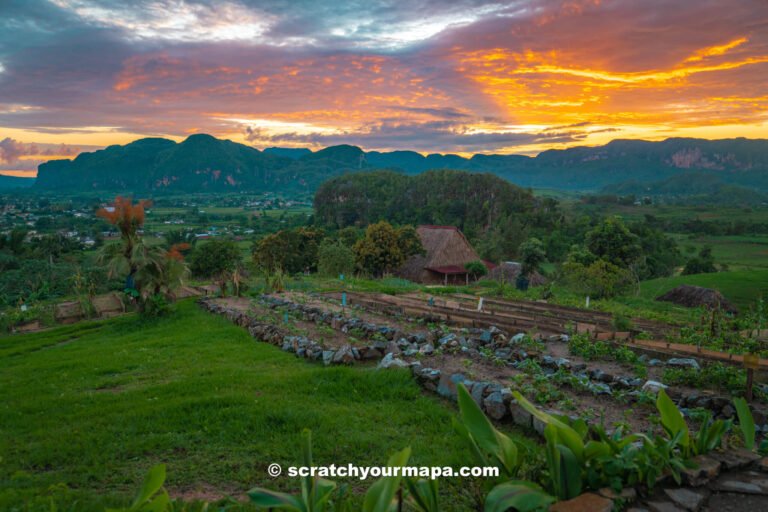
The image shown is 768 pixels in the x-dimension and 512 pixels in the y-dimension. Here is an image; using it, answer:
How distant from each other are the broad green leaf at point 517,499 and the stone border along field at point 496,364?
2461mm

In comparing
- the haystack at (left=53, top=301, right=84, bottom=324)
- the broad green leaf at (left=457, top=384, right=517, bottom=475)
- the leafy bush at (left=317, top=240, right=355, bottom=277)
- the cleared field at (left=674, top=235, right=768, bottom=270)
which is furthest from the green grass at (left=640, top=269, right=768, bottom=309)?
the haystack at (left=53, top=301, right=84, bottom=324)

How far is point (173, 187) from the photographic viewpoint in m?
195

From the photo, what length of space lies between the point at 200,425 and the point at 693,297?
67.3ft

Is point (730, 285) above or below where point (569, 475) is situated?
below

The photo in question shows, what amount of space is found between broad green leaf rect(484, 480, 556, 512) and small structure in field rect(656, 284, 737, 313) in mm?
19527

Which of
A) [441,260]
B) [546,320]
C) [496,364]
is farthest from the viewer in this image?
[441,260]

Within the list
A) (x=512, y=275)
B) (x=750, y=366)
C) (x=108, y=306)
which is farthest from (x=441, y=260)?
(x=750, y=366)

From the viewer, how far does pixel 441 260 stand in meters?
34.4

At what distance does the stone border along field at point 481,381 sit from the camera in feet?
9.58

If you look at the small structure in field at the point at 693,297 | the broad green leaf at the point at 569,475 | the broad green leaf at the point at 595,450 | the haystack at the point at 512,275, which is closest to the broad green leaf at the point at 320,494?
the broad green leaf at the point at 569,475

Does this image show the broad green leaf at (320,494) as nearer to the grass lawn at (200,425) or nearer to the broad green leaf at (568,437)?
the broad green leaf at (568,437)

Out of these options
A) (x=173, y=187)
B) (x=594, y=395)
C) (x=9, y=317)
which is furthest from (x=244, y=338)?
(x=173, y=187)

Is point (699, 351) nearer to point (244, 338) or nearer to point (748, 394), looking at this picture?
point (748, 394)

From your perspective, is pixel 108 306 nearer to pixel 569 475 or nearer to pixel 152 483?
pixel 152 483
